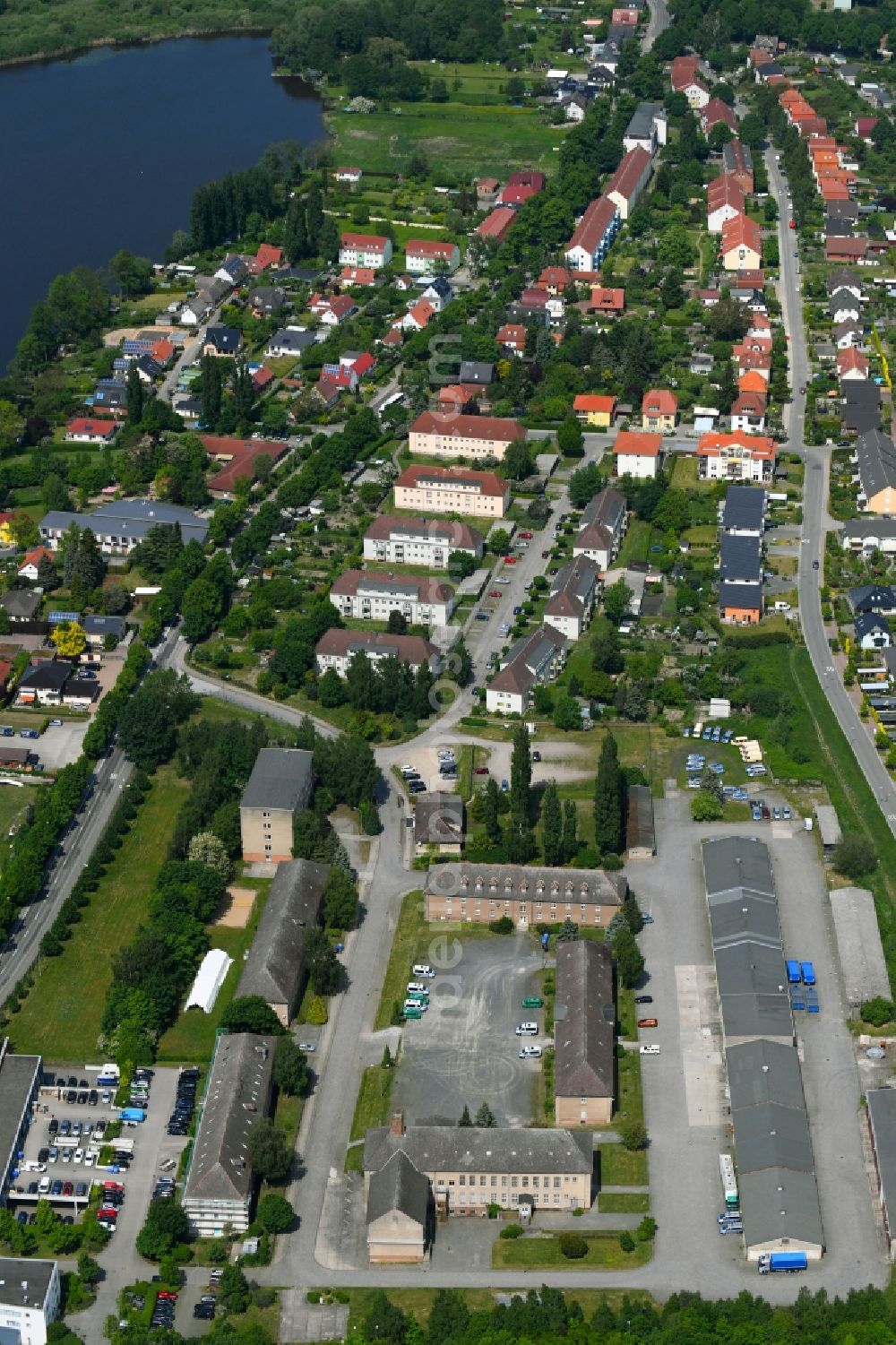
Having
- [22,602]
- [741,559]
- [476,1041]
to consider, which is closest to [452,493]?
[741,559]

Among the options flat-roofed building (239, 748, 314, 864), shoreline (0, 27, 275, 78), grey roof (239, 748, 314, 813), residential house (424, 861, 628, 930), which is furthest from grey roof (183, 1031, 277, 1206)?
shoreline (0, 27, 275, 78)

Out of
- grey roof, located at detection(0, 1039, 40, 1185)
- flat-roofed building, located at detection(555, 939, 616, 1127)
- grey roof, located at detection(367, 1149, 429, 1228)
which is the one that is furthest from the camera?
flat-roofed building, located at detection(555, 939, 616, 1127)

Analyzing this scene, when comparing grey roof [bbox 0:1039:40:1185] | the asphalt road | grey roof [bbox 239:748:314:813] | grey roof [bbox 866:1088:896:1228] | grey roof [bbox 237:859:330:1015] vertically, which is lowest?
the asphalt road

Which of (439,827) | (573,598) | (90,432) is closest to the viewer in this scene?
(439,827)

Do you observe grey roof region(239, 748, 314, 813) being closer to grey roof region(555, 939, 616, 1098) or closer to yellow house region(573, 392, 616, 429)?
grey roof region(555, 939, 616, 1098)

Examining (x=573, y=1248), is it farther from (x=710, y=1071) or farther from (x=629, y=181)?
(x=629, y=181)

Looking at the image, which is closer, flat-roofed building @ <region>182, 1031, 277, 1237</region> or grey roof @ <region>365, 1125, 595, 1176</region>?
flat-roofed building @ <region>182, 1031, 277, 1237</region>
